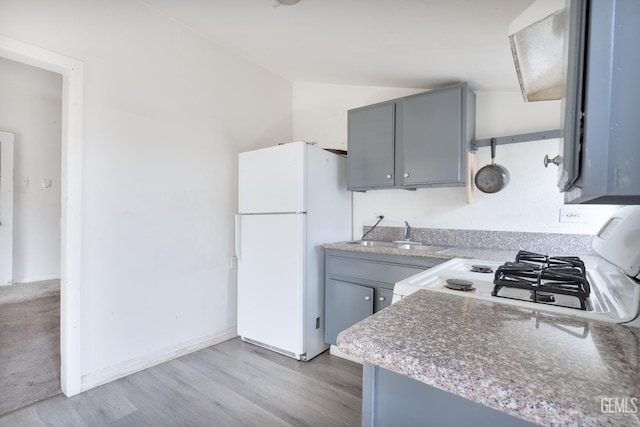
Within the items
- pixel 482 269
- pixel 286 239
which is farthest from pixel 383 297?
pixel 482 269

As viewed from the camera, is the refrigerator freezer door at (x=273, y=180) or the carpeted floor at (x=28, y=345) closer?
the carpeted floor at (x=28, y=345)

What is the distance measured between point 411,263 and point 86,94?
2288 mm

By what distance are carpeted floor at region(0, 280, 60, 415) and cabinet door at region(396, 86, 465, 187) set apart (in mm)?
2719

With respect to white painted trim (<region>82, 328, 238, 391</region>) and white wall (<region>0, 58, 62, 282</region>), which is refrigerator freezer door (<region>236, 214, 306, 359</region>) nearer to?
white painted trim (<region>82, 328, 238, 391</region>)

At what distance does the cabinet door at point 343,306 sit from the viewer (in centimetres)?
216

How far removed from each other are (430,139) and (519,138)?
562 millimetres

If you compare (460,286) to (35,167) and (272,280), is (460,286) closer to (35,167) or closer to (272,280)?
(272,280)

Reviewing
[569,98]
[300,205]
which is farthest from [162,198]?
[569,98]

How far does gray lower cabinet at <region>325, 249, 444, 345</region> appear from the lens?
6.56 ft

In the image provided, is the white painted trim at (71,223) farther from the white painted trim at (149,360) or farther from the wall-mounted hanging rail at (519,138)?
the wall-mounted hanging rail at (519,138)

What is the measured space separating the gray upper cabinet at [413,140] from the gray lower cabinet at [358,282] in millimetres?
600

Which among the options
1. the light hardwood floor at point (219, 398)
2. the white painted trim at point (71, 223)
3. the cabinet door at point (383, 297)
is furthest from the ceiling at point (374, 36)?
the light hardwood floor at point (219, 398)

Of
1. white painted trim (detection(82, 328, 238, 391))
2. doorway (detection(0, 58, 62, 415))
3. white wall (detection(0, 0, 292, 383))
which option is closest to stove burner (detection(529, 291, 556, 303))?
white wall (detection(0, 0, 292, 383))

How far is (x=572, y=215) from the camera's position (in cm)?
184
